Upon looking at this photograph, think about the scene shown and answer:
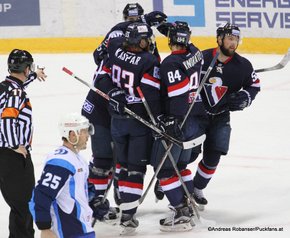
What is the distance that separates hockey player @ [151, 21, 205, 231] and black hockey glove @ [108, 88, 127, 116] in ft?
0.78

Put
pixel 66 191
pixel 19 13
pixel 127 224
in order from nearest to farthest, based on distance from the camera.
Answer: pixel 66 191 < pixel 127 224 < pixel 19 13

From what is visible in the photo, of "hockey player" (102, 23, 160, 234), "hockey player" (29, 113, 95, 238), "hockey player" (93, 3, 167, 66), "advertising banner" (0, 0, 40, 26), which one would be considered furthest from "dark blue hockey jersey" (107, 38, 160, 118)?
"advertising banner" (0, 0, 40, 26)

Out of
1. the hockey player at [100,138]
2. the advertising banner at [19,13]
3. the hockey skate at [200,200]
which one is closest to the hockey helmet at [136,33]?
the hockey player at [100,138]

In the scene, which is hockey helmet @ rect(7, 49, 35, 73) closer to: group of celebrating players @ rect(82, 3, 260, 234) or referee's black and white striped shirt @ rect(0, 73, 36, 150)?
referee's black and white striped shirt @ rect(0, 73, 36, 150)

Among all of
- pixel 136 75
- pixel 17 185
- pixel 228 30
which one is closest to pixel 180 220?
pixel 136 75

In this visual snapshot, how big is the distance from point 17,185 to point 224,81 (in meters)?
1.61

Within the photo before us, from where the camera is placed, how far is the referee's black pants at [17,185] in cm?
462

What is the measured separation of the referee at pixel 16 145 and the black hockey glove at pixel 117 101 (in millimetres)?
555

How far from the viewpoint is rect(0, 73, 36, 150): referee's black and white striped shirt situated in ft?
14.9

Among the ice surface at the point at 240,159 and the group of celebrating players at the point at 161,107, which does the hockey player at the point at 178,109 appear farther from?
the ice surface at the point at 240,159

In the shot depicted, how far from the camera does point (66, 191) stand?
3.63 metres

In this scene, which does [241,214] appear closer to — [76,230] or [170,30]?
[170,30]

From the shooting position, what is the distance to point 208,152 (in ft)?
18.5

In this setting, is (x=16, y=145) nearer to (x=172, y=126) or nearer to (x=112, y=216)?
(x=172, y=126)
